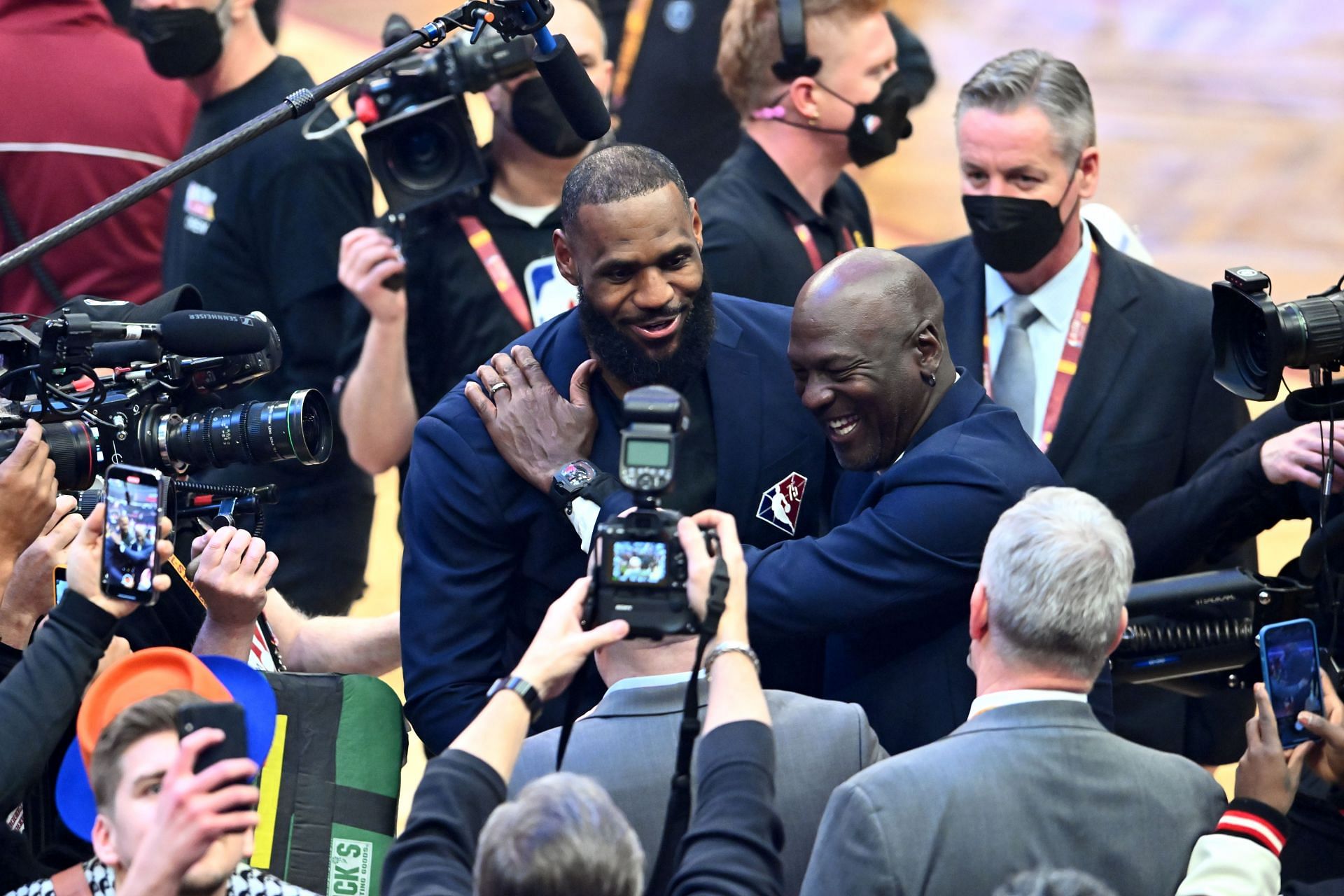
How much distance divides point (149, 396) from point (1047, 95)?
1.82 meters

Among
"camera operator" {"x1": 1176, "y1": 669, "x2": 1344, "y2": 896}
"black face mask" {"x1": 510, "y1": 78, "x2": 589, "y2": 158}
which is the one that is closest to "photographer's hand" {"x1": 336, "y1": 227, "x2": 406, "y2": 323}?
"black face mask" {"x1": 510, "y1": 78, "x2": 589, "y2": 158}

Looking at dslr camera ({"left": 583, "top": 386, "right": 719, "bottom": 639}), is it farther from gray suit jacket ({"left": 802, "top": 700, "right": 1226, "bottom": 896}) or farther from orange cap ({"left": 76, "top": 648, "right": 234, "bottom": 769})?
orange cap ({"left": 76, "top": 648, "right": 234, "bottom": 769})

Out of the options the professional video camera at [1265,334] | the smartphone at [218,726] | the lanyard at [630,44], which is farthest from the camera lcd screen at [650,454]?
the lanyard at [630,44]

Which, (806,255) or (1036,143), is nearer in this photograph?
(1036,143)

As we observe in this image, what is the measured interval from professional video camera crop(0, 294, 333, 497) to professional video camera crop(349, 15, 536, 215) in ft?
3.53

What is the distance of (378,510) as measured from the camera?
5.85m

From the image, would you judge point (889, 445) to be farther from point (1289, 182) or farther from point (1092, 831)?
point (1289, 182)

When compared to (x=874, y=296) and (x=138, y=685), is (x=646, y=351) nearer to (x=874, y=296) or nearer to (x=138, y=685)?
(x=874, y=296)

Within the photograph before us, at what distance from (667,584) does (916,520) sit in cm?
57

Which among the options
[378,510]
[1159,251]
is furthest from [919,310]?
[1159,251]

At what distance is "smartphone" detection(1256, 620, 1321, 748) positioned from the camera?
237 centimetres

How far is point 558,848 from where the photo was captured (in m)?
1.68

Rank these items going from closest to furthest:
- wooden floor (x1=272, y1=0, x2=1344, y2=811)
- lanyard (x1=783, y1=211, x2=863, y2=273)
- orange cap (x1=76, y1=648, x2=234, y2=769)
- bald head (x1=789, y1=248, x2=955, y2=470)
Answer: orange cap (x1=76, y1=648, x2=234, y2=769)
bald head (x1=789, y1=248, x2=955, y2=470)
lanyard (x1=783, y1=211, x2=863, y2=273)
wooden floor (x1=272, y1=0, x2=1344, y2=811)

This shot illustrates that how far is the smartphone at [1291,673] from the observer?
237cm
